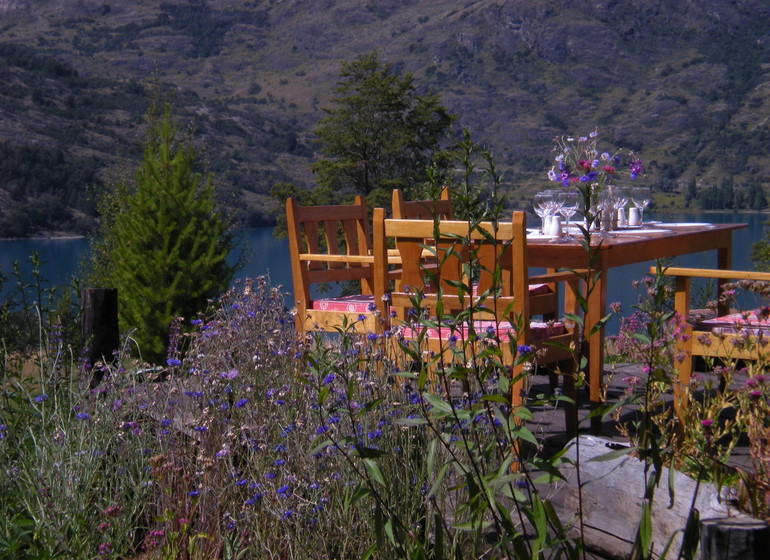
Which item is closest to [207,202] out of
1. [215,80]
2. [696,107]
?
[696,107]

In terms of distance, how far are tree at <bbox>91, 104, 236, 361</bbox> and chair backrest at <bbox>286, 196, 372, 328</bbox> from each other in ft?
5.30

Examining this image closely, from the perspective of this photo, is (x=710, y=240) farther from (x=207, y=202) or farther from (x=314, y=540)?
(x=207, y=202)

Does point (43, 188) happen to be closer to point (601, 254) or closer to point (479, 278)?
point (479, 278)

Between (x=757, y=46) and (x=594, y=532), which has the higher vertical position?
(x=757, y=46)

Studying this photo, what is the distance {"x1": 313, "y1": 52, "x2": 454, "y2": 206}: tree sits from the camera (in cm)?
1841

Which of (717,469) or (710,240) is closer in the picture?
(717,469)

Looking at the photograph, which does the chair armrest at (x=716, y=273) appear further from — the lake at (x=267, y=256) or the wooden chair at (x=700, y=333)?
the lake at (x=267, y=256)

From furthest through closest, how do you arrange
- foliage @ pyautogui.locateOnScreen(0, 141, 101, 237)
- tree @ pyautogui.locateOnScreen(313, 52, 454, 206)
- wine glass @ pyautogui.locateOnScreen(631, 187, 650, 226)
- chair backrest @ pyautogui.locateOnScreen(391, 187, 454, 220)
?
foliage @ pyautogui.locateOnScreen(0, 141, 101, 237)
tree @ pyautogui.locateOnScreen(313, 52, 454, 206)
chair backrest @ pyautogui.locateOnScreen(391, 187, 454, 220)
wine glass @ pyautogui.locateOnScreen(631, 187, 650, 226)

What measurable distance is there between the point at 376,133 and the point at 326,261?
15411 mm

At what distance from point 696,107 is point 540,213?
56755 mm

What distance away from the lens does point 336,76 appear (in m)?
76.8

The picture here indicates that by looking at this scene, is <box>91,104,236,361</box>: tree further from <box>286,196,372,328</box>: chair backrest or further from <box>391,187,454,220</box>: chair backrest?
<box>391,187,454,220</box>: chair backrest

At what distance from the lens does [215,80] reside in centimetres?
7925

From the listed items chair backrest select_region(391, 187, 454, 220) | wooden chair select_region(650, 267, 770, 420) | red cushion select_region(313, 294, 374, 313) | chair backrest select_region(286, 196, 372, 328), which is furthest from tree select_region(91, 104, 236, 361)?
wooden chair select_region(650, 267, 770, 420)
